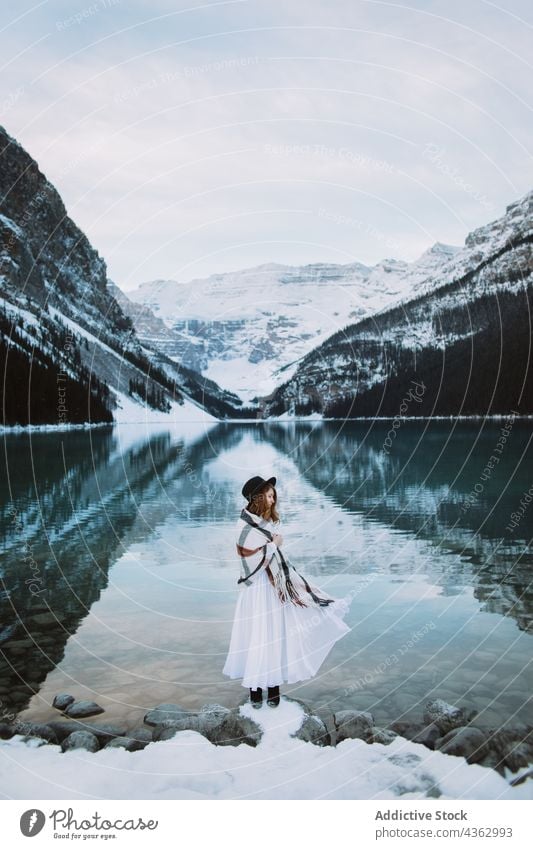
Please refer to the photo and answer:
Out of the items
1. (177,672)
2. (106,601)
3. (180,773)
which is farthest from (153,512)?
(180,773)

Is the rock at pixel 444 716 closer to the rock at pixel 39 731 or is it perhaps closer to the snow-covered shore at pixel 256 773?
the snow-covered shore at pixel 256 773

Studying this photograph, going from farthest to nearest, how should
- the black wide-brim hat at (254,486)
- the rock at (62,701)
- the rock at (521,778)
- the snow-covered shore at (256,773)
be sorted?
the rock at (62,701) → the black wide-brim hat at (254,486) → the rock at (521,778) → the snow-covered shore at (256,773)

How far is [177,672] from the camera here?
32.0 ft

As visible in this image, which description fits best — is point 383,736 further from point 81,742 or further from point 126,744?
point 81,742

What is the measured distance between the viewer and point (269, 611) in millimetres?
7453

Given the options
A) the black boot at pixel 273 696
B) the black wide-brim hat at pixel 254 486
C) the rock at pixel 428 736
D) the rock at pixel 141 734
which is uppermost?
the black wide-brim hat at pixel 254 486

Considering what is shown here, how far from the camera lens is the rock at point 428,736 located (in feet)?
23.7

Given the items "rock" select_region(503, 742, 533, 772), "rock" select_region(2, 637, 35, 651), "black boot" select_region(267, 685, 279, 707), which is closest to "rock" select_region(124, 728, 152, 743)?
"black boot" select_region(267, 685, 279, 707)

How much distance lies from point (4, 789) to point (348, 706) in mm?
4204

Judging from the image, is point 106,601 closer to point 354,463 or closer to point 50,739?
point 50,739

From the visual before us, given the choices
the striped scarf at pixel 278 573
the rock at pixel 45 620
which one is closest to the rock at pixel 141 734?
the striped scarf at pixel 278 573

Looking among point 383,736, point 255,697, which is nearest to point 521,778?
point 383,736

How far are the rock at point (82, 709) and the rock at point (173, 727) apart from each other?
107cm

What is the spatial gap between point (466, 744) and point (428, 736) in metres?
0.55
